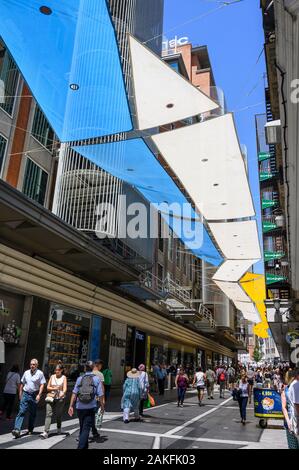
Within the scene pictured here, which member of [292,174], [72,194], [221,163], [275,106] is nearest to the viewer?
[292,174]

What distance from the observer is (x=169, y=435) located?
10469 mm

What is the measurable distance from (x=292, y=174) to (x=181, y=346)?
3143cm

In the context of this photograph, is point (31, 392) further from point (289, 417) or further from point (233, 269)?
point (233, 269)

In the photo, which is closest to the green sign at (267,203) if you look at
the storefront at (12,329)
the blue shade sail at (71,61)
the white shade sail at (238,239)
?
the white shade sail at (238,239)

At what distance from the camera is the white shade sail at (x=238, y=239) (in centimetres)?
1348

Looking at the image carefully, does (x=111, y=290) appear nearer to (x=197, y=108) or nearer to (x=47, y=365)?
(x=47, y=365)

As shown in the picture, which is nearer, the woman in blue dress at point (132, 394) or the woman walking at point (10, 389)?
the woman walking at point (10, 389)

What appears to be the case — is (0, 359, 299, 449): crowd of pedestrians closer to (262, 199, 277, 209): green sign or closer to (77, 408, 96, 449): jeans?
(77, 408, 96, 449): jeans

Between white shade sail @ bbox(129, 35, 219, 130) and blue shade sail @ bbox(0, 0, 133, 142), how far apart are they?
360 millimetres

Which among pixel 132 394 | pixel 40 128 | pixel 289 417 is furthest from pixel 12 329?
pixel 289 417

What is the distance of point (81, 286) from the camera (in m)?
17.4

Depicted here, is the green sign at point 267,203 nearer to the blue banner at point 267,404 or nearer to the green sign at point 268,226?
the green sign at point 268,226

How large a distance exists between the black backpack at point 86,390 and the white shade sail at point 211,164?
19.2 ft

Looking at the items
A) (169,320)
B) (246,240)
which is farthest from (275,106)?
(169,320)
